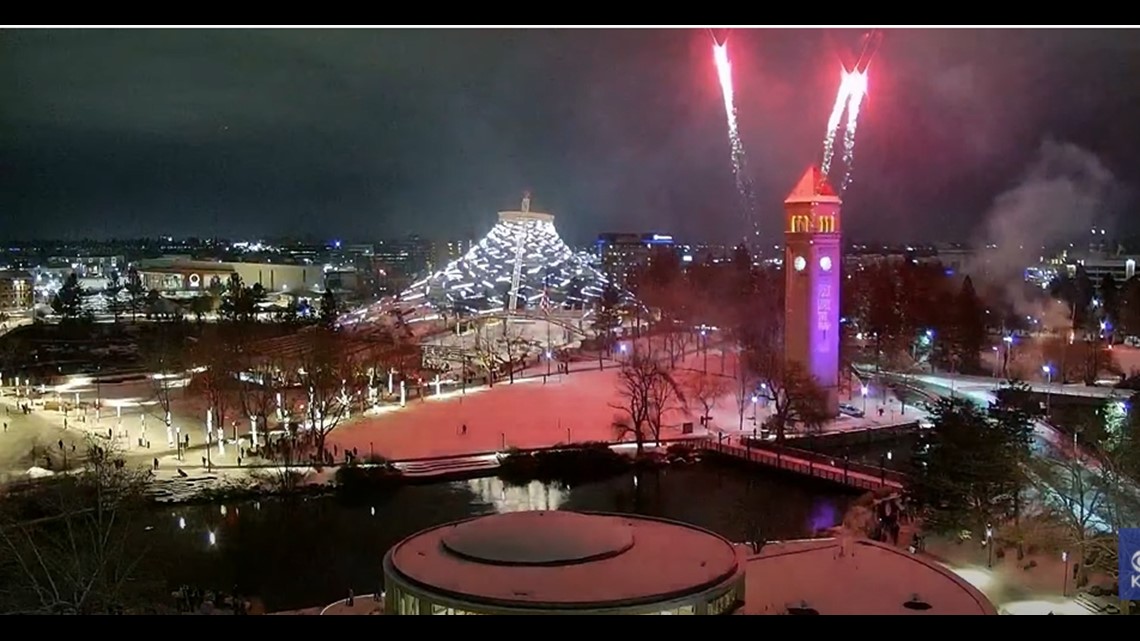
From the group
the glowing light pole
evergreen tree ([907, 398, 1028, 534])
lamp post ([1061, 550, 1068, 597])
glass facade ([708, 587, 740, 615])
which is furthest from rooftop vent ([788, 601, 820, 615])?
the glowing light pole

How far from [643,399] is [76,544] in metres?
3.45

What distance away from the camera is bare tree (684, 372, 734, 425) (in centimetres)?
703

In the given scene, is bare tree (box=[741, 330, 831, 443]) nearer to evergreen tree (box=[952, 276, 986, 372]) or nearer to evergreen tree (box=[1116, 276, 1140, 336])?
evergreen tree (box=[952, 276, 986, 372])

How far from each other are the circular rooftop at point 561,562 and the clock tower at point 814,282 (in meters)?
3.84

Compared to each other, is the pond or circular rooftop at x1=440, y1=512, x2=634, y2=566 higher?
circular rooftop at x1=440, y1=512, x2=634, y2=566

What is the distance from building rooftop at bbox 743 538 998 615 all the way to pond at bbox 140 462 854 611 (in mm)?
801

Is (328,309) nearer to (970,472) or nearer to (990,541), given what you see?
(970,472)

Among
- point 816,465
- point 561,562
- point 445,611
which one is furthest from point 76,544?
point 816,465

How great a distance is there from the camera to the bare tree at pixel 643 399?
20.4 feet

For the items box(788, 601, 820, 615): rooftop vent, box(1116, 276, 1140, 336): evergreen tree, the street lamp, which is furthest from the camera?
box(1116, 276, 1140, 336): evergreen tree

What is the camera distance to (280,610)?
12.9 feet

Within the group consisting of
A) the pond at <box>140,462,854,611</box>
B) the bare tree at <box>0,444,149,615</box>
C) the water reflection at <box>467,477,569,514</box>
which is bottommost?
the pond at <box>140,462,854,611</box>

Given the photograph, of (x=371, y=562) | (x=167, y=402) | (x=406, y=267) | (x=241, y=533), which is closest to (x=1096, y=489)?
(x=371, y=562)
